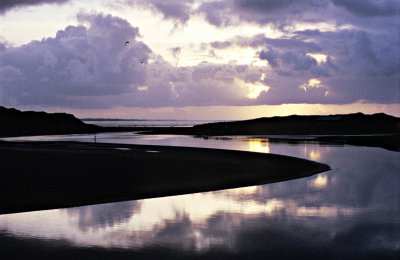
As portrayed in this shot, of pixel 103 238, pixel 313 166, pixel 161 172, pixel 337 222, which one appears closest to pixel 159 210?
pixel 103 238

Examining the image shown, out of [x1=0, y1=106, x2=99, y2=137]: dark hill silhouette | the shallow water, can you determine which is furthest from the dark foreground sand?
[x1=0, y1=106, x2=99, y2=137]: dark hill silhouette

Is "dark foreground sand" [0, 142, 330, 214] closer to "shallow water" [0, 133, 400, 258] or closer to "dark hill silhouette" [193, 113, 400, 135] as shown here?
"shallow water" [0, 133, 400, 258]

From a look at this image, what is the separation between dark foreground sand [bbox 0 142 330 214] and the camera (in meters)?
22.2

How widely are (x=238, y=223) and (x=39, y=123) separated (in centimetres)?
15000

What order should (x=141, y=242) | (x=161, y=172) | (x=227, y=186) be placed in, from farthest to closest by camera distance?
1. (x=161, y=172)
2. (x=227, y=186)
3. (x=141, y=242)

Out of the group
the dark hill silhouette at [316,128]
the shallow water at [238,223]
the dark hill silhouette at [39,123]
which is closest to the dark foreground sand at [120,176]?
the shallow water at [238,223]

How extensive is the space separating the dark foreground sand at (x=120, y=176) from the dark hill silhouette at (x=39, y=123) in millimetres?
104006

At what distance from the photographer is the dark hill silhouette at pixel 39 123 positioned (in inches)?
5615

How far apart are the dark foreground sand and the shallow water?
1.92 m

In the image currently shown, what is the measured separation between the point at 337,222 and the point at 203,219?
190 inches

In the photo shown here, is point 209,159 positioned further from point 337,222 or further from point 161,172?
point 337,222

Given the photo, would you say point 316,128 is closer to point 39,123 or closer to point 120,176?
point 39,123

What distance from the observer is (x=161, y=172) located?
105 feet

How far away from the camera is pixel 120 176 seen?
96.7 ft
